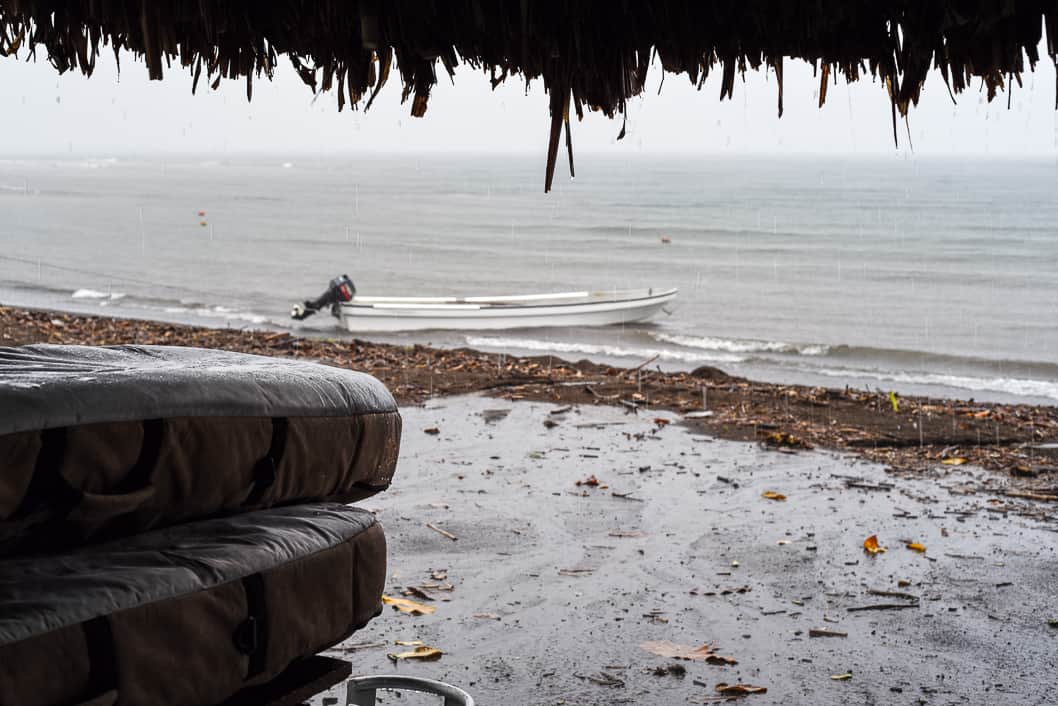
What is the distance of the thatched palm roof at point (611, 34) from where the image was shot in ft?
10.1

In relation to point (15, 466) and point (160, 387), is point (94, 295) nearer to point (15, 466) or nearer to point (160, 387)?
point (160, 387)

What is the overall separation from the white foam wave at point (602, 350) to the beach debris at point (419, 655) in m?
13.8

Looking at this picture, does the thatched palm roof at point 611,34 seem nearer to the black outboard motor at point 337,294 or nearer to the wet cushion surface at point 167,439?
the wet cushion surface at point 167,439

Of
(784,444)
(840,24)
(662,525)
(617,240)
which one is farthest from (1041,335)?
(617,240)

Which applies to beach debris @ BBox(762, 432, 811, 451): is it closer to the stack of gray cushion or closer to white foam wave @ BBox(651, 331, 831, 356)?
the stack of gray cushion

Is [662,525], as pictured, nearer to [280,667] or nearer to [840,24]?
[840,24]

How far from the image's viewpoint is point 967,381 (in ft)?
55.4

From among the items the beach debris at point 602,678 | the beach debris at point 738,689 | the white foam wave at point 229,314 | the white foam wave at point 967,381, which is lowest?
the white foam wave at point 967,381

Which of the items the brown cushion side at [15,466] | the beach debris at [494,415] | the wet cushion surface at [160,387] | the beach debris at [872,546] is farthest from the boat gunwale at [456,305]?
the brown cushion side at [15,466]

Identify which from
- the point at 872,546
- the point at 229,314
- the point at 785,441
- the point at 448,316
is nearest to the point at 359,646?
the point at 872,546

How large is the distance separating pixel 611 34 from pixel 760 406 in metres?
7.18

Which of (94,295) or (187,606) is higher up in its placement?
(187,606)

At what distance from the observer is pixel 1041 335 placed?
2219 cm

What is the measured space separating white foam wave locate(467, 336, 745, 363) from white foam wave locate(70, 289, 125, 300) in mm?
11524
